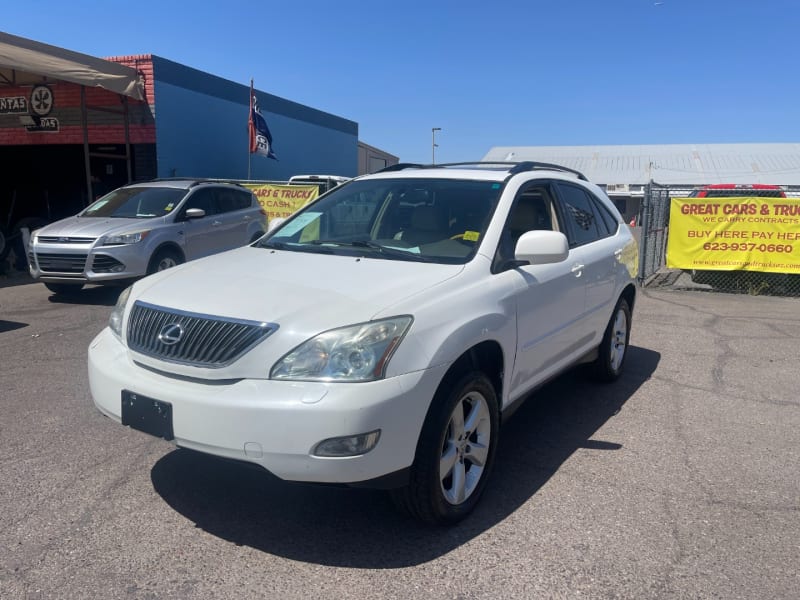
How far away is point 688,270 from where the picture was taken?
12.0 metres

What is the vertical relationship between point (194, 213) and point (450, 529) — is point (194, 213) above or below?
above

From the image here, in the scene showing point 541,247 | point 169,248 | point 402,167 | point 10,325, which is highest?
point 402,167

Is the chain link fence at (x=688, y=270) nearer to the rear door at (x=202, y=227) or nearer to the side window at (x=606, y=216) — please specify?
the side window at (x=606, y=216)

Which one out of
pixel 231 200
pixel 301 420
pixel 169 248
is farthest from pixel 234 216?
pixel 301 420

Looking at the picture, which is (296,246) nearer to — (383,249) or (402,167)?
(383,249)

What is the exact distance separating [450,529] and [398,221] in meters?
1.94

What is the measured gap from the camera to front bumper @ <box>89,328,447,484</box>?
2.74 metres

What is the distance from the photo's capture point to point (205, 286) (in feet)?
11.1

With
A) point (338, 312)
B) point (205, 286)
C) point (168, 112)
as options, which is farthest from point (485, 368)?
point (168, 112)

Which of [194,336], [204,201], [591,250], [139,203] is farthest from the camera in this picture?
[204,201]

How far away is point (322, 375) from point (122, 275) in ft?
22.9

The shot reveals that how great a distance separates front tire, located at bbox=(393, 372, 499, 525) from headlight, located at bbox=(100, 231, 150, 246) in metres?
7.00

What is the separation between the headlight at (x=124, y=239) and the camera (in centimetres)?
895

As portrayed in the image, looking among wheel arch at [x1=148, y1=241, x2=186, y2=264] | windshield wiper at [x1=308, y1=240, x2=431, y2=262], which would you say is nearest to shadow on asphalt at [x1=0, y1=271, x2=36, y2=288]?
wheel arch at [x1=148, y1=241, x2=186, y2=264]
